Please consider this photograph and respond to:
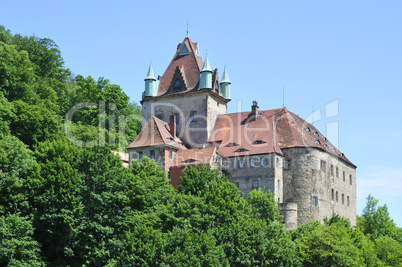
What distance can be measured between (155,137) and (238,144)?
891 cm

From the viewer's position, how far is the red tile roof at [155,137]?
6950cm

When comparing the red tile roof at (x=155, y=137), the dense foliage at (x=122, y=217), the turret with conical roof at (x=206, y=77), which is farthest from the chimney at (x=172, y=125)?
the dense foliage at (x=122, y=217)

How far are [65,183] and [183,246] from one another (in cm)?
989

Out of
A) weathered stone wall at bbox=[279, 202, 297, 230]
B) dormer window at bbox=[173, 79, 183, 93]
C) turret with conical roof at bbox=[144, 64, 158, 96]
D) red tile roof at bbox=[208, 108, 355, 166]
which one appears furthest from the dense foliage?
dormer window at bbox=[173, 79, 183, 93]

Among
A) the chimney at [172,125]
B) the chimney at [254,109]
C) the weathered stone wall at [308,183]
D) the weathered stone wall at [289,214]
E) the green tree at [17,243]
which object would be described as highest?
the chimney at [254,109]

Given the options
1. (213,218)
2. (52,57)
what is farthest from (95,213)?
(52,57)

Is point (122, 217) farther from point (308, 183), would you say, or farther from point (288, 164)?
point (308, 183)

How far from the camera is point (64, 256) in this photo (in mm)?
48531

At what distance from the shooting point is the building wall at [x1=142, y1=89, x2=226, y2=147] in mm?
75688

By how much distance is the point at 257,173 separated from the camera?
226 ft

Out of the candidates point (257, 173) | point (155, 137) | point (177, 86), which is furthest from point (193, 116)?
point (257, 173)

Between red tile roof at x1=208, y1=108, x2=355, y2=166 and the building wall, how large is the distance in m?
1.22

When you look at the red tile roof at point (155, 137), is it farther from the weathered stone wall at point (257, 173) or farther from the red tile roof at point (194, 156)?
the weathered stone wall at point (257, 173)

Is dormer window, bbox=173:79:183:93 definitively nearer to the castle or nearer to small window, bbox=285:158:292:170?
the castle
